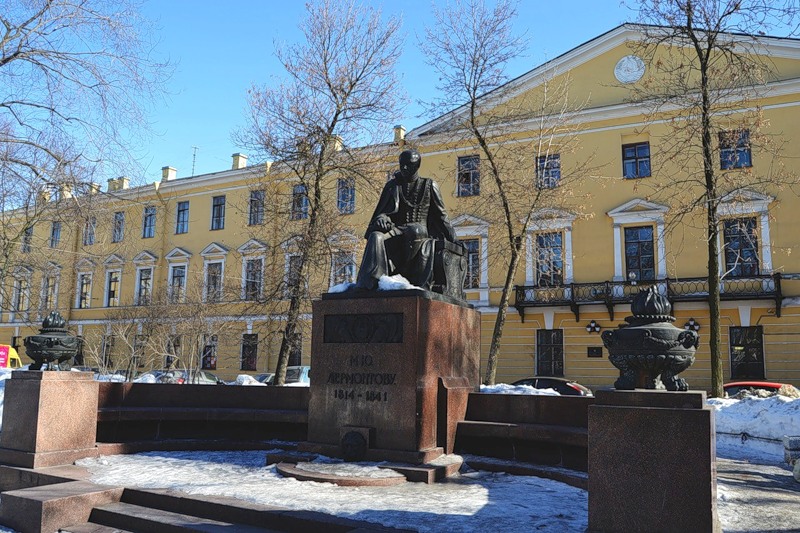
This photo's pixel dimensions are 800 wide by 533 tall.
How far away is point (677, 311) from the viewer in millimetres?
25719

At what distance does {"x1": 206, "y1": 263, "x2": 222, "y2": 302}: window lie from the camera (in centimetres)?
2683

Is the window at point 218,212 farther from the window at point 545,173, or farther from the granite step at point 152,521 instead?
the granite step at point 152,521

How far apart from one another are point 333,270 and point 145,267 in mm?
24581

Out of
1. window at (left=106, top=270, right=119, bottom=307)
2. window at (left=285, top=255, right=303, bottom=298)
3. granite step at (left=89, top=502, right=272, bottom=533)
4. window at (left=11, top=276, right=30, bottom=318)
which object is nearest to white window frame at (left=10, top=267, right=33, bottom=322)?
window at (left=11, top=276, right=30, bottom=318)

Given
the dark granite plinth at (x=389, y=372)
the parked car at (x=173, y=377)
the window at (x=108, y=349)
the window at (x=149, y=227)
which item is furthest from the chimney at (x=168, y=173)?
the dark granite plinth at (x=389, y=372)

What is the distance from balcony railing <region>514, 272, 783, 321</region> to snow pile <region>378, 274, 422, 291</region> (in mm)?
17894

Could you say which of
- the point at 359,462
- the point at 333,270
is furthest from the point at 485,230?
the point at 359,462

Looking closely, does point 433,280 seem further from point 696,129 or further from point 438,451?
point 696,129

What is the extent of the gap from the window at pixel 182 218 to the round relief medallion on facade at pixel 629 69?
2593cm

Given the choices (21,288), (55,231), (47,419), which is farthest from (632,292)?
(55,231)

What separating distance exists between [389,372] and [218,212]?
3452cm

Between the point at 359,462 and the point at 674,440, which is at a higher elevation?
the point at 674,440

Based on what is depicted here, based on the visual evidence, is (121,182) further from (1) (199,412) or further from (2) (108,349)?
(2) (108,349)

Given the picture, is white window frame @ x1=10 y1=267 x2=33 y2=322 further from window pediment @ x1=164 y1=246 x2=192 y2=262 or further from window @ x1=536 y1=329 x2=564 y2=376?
window @ x1=536 y1=329 x2=564 y2=376
